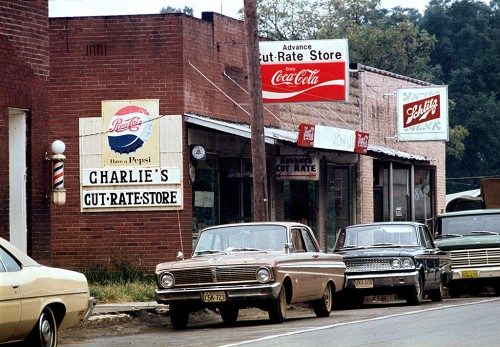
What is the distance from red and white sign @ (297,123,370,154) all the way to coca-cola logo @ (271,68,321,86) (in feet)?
3.87

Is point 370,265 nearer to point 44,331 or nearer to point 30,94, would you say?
point 30,94

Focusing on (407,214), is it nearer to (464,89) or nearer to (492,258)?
(492,258)

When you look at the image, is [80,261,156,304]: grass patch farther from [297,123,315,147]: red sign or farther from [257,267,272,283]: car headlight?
[257,267,272,283]: car headlight

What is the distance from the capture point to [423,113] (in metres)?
37.5

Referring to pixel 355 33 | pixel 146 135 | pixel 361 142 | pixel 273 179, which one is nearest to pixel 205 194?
pixel 146 135

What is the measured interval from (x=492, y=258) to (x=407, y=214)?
16602 mm

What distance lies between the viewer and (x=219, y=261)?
701 inches

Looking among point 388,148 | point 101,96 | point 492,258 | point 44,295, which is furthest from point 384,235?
point 388,148

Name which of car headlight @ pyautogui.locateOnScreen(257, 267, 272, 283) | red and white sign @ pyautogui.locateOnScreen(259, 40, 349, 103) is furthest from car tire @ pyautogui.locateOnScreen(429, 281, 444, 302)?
car headlight @ pyautogui.locateOnScreen(257, 267, 272, 283)

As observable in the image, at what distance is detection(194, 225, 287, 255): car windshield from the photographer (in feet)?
61.8

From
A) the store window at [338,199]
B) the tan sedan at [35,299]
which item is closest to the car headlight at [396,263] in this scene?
the tan sedan at [35,299]

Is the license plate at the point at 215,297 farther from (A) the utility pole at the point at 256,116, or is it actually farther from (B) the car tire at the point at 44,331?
(A) the utility pole at the point at 256,116

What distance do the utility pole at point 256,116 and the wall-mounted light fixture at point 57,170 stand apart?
3.77 meters

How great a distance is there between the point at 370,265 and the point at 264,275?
4952mm
